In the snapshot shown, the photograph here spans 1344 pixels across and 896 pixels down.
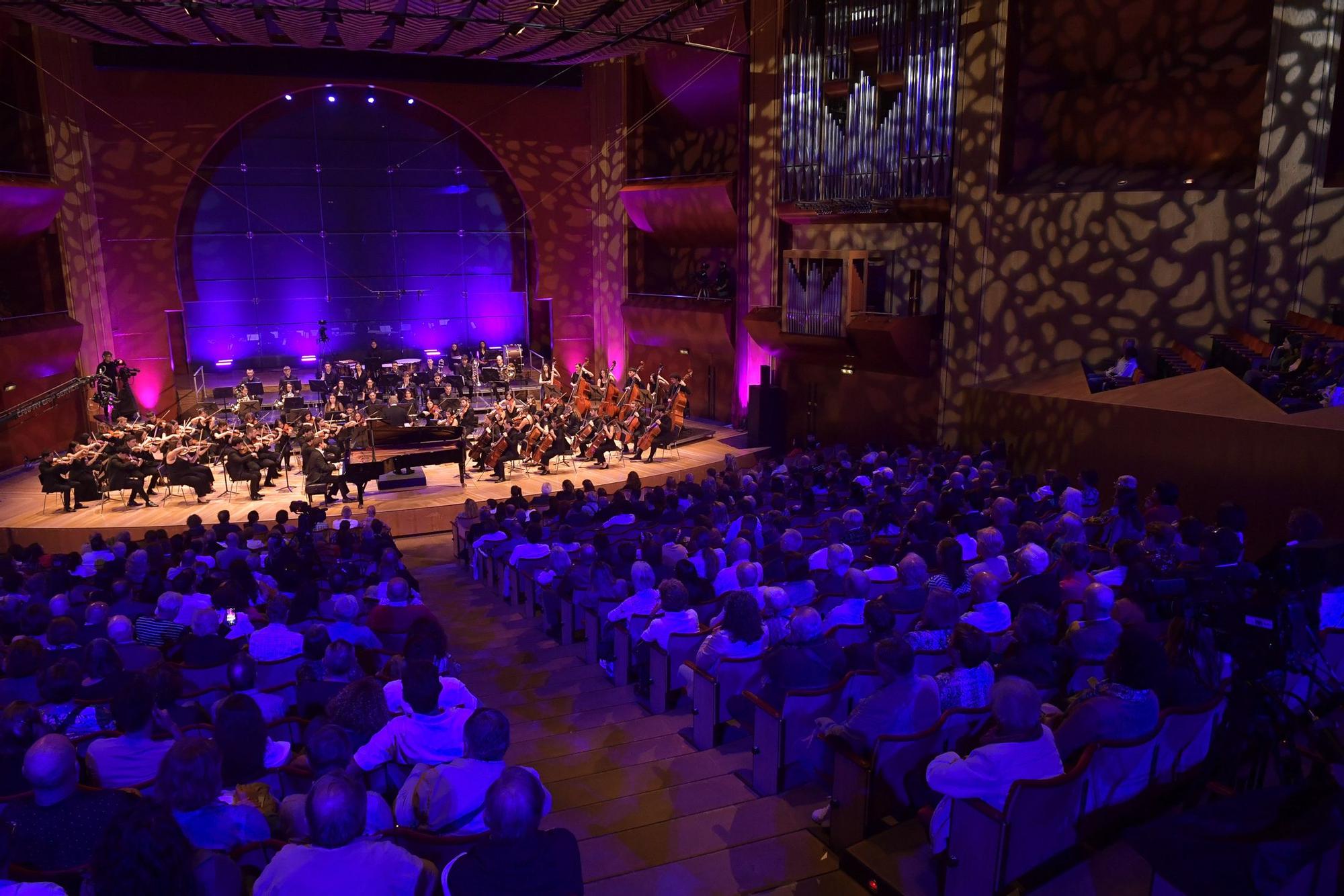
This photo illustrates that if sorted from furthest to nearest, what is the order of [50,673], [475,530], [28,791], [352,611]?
1. [475,530]
2. [352,611]
3. [50,673]
4. [28,791]

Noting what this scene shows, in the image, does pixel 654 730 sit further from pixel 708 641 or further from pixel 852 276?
pixel 852 276

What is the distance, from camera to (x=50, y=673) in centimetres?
430

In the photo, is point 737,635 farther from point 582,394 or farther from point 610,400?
point 582,394

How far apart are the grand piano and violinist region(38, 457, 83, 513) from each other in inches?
134

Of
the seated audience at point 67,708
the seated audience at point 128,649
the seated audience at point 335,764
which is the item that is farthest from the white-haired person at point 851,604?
the seated audience at point 128,649

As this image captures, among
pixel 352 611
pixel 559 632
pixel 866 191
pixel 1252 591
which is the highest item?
pixel 866 191

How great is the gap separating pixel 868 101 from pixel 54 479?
474 inches

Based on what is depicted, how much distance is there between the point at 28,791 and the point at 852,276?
11.8 meters

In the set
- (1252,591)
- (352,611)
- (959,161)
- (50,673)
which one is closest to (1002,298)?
(959,161)

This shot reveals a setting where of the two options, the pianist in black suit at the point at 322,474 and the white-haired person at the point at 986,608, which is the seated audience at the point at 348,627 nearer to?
the white-haired person at the point at 986,608

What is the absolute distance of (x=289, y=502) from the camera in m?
13.0

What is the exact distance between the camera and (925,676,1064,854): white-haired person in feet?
10.5

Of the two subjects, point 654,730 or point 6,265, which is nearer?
point 654,730

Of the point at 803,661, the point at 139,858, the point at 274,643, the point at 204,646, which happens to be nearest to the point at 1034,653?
the point at 803,661
